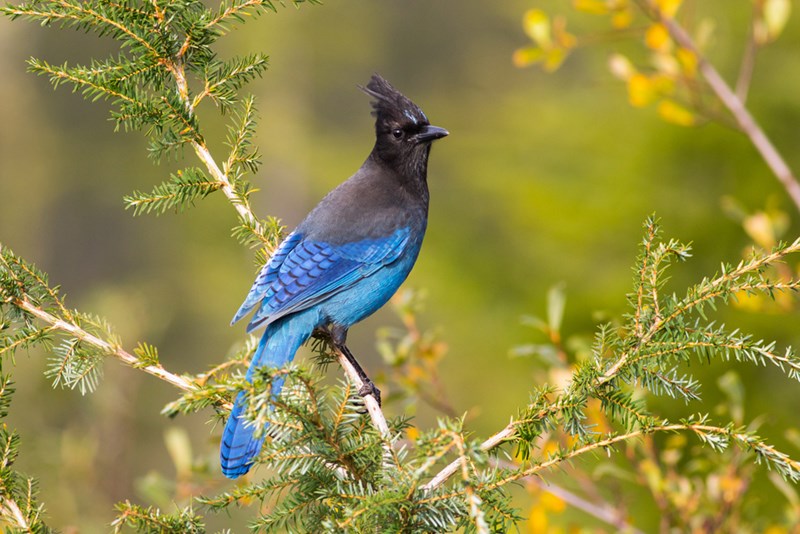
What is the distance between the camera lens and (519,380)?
272 inches

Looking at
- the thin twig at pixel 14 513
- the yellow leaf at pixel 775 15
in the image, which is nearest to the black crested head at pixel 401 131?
the yellow leaf at pixel 775 15

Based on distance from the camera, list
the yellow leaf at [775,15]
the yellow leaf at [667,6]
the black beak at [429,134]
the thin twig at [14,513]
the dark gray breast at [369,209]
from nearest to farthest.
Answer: the thin twig at [14,513]
the yellow leaf at [667,6]
the yellow leaf at [775,15]
the dark gray breast at [369,209]
the black beak at [429,134]

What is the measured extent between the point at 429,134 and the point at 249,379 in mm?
1583

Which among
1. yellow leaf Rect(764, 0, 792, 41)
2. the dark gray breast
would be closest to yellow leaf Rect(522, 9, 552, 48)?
yellow leaf Rect(764, 0, 792, 41)

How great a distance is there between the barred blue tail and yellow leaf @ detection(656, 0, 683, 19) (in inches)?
55.8

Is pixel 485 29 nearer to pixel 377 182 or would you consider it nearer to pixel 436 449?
pixel 377 182

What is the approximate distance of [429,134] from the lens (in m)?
3.52

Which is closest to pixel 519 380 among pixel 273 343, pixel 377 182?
pixel 377 182

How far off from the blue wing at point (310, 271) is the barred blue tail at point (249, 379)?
0.19 ft

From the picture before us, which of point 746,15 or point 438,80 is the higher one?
point 746,15

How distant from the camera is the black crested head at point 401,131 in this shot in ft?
11.7

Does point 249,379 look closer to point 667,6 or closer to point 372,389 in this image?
point 372,389

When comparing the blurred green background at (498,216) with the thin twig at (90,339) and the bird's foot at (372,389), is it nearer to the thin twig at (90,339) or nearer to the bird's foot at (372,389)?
the thin twig at (90,339)

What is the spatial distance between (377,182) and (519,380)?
3.70 meters
